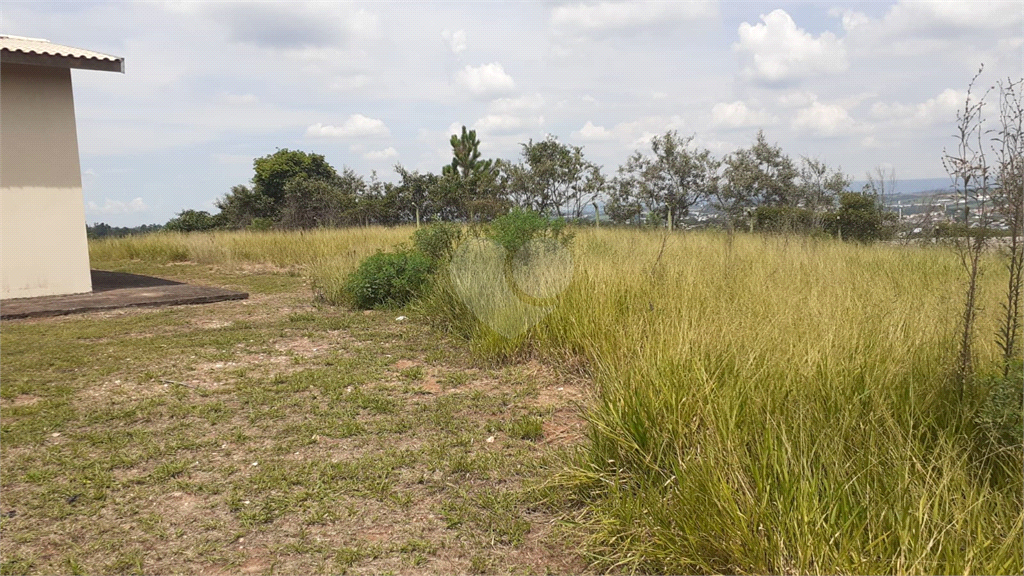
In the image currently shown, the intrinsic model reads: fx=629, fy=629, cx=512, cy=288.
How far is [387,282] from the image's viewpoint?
29.6ft

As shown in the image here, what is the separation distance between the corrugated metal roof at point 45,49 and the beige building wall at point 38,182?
320 millimetres

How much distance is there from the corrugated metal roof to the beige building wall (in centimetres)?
32

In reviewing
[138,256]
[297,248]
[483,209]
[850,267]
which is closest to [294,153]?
[138,256]

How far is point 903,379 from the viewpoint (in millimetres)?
3143

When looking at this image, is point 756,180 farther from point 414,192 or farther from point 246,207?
point 246,207

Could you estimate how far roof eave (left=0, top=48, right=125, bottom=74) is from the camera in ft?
27.8

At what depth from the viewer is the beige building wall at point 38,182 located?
895cm

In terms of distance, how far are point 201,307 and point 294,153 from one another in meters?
25.7

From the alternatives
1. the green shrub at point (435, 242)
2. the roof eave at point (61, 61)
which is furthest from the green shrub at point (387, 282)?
the roof eave at point (61, 61)

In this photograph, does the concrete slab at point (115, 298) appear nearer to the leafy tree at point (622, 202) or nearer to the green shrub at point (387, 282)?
the green shrub at point (387, 282)

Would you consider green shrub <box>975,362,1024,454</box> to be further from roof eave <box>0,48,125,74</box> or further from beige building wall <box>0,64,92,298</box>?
beige building wall <box>0,64,92,298</box>

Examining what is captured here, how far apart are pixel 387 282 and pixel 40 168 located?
5.37 meters

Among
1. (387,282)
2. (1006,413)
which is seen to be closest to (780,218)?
(387,282)

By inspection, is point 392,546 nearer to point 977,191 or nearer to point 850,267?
point 977,191
